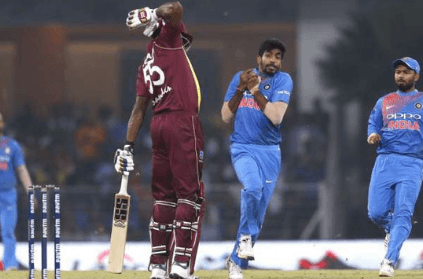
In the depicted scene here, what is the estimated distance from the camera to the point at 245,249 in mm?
9383

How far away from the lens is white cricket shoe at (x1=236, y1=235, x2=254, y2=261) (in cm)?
936

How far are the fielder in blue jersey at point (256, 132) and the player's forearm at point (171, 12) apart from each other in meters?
1.19

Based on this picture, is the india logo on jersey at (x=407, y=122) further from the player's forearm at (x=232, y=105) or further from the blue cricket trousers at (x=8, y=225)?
the blue cricket trousers at (x=8, y=225)

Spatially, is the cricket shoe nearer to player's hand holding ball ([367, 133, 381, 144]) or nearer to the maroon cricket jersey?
the maroon cricket jersey

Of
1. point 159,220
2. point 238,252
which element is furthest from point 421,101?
point 159,220

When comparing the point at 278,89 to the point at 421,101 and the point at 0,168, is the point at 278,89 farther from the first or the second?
the point at 0,168

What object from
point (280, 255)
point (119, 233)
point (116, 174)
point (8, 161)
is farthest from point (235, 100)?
point (116, 174)

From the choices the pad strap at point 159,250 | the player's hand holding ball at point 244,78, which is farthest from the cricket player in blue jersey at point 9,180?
the pad strap at point 159,250

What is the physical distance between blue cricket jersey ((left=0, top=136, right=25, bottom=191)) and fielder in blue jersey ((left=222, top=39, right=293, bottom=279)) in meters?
4.39

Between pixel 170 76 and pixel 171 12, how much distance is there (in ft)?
1.56

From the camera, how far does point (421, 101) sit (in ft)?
33.2

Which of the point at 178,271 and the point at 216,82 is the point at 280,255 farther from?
the point at 178,271

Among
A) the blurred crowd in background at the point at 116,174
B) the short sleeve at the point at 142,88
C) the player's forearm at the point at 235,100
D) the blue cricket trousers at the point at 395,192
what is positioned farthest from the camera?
the blurred crowd in background at the point at 116,174

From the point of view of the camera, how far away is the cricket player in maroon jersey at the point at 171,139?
8555mm
